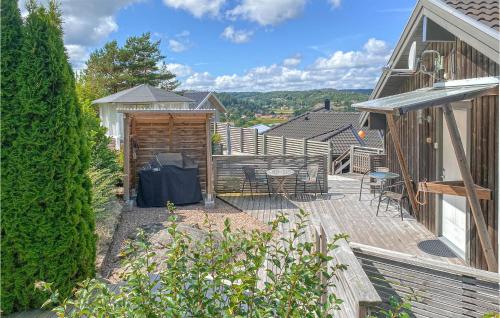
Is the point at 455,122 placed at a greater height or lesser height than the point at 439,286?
greater

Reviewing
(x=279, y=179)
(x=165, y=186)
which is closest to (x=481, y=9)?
(x=279, y=179)

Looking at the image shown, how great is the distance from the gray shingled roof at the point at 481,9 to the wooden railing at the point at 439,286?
8.21 ft

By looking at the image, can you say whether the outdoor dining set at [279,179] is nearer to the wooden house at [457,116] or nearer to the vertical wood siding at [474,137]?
the wooden house at [457,116]

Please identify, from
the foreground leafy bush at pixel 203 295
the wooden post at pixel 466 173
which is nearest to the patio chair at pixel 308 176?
the wooden post at pixel 466 173

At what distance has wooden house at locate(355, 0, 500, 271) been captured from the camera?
4.21 metres

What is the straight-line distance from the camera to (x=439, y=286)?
2.83 meters

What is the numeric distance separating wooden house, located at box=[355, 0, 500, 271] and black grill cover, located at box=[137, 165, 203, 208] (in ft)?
15.8

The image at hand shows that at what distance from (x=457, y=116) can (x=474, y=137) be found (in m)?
0.78

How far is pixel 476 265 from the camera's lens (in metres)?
5.17

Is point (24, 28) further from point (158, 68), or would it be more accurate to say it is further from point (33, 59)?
point (158, 68)

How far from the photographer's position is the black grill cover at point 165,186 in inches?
373

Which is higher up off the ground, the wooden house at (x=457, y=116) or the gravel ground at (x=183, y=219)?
the wooden house at (x=457, y=116)

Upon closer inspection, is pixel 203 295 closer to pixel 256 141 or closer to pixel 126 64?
pixel 256 141

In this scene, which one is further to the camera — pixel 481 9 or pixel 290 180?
pixel 290 180
